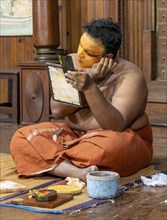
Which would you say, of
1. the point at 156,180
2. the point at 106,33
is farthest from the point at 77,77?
the point at 156,180

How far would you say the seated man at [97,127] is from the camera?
3393 mm

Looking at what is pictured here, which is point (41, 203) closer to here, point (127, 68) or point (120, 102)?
point (120, 102)

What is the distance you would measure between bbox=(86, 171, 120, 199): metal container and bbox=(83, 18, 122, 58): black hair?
2.50 ft

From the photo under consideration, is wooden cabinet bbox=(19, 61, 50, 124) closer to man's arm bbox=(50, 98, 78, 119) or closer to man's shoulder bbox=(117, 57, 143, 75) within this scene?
man's arm bbox=(50, 98, 78, 119)

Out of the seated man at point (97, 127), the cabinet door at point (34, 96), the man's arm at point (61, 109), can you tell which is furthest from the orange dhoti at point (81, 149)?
the cabinet door at point (34, 96)

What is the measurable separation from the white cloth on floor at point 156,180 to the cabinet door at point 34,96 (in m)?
2.25

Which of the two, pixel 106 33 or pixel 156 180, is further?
pixel 106 33

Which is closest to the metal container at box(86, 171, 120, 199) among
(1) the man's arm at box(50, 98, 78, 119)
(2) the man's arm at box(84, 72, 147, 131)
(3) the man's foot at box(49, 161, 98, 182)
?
(3) the man's foot at box(49, 161, 98, 182)

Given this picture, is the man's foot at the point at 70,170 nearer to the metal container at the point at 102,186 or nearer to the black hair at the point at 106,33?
the metal container at the point at 102,186

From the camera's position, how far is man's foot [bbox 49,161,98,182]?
133 inches

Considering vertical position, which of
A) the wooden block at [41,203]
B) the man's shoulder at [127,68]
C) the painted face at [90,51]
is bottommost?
the wooden block at [41,203]

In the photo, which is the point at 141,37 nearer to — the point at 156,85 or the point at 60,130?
the point at 156,85

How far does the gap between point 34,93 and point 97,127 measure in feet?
6.89

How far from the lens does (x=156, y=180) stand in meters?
3.39
